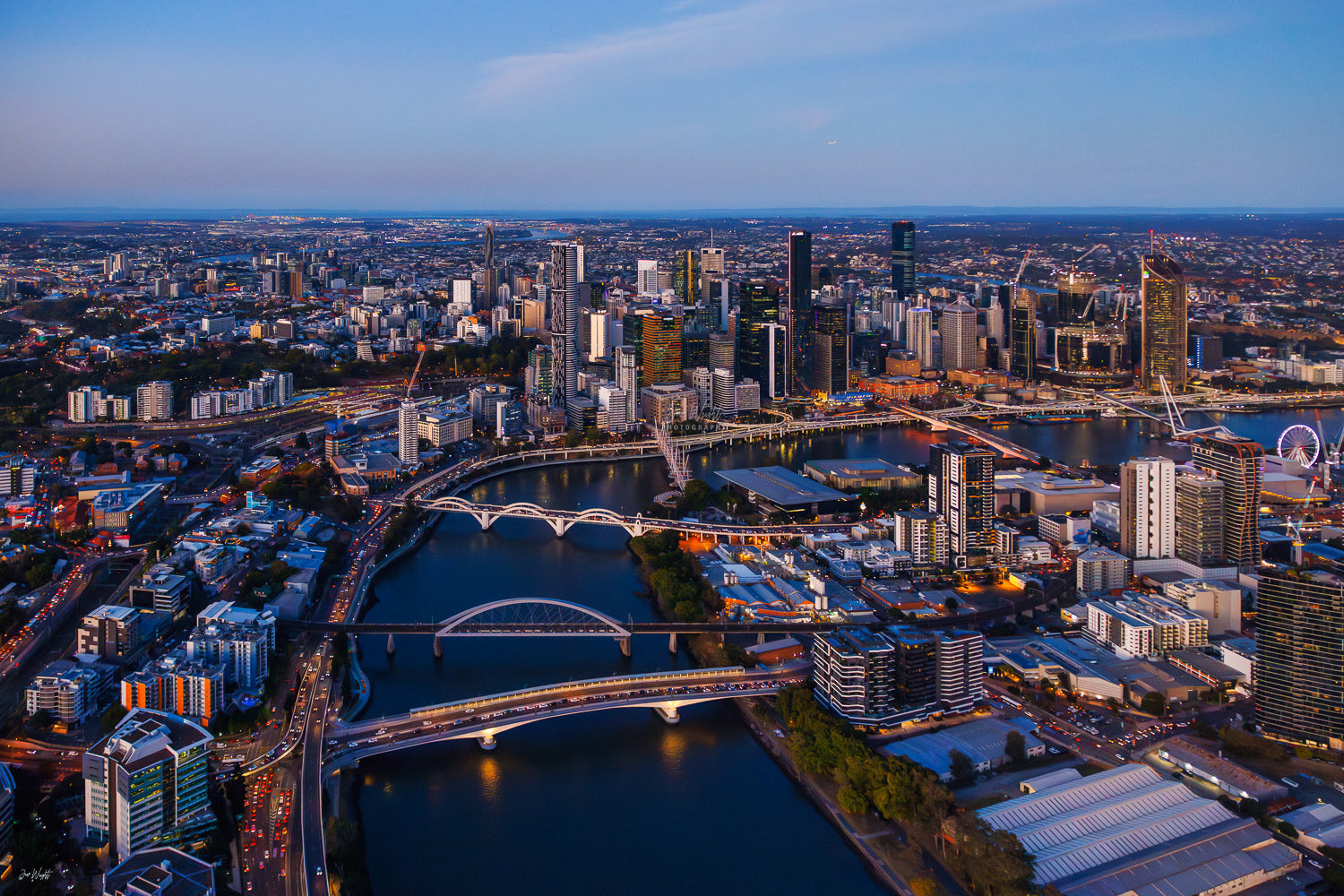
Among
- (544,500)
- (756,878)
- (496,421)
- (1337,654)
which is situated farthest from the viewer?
(496,421)

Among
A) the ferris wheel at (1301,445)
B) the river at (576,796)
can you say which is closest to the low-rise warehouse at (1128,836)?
the river at (576,796)

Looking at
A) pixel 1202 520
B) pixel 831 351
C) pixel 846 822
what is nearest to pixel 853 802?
pixel 846 822

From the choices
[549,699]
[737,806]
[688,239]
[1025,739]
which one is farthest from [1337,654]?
[688,239]

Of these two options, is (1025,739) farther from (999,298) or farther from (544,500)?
(999,298)

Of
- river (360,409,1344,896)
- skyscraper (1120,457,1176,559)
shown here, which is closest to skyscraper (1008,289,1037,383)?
skyscraper (1120,457,1176,559)

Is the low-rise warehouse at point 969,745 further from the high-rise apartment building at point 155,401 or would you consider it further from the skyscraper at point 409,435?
the high-rise apartment building at point 155,401

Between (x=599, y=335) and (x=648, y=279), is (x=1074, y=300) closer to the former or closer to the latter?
(x=648, y=279)

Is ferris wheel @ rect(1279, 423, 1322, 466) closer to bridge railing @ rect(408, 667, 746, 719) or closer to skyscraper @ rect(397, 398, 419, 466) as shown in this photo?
bridge railing @ rect(408, 667, 746, 719)
